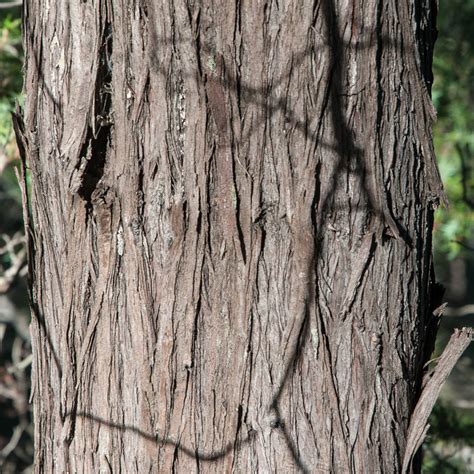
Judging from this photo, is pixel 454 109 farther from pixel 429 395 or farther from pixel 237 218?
pixel 237 218

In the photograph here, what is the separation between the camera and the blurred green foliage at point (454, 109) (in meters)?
5.08

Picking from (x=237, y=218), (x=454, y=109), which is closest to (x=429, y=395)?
(x=237, y=218)

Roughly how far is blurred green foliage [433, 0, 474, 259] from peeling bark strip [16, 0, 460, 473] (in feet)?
12.0

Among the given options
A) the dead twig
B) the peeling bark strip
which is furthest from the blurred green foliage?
the peeling bark strip

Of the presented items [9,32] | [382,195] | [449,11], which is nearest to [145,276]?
[382,195]

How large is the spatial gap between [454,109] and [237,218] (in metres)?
4.59

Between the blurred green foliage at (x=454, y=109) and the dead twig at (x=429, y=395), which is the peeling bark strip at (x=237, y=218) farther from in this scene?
the blurred green foliage at (x=454, y=109)

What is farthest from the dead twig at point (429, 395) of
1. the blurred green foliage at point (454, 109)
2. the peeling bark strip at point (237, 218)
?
the blurred green foliage at point (454, 109)

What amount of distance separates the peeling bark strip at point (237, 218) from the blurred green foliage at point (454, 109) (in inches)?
144

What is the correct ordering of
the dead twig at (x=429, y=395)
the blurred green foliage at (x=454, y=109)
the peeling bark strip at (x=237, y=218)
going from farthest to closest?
the blurred green foliage at (x=454, y=109)
the dead twig at (x=429, y=395)
the peeling bark strip at (x=237, y=218)

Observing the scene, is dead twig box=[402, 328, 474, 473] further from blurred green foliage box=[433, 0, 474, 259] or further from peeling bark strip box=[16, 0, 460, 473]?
blurred green foliage box=[433, 0, 474, 259]

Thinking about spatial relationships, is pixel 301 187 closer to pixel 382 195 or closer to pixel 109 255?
pixel 382 195

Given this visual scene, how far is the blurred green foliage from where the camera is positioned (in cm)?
508

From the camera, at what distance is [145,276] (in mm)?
1472
